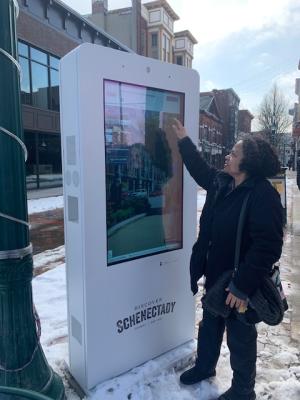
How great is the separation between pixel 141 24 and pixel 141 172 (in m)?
33.4

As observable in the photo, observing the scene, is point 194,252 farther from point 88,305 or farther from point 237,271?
point 88,305

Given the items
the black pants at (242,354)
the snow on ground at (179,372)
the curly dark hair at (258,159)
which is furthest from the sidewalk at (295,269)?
the curly dark hair at (258,159)

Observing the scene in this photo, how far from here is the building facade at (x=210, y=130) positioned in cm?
4452

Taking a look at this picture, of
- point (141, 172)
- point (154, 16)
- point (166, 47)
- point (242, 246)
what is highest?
point (154, 16)

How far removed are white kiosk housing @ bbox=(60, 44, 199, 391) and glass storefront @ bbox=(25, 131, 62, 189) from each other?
1394cm

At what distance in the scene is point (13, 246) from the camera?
6.80 feet

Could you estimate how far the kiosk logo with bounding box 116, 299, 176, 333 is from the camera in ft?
8.96

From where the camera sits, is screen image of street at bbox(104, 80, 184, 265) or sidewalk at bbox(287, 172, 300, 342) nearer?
screen image of street at bbox(104, 80, 184, 265)

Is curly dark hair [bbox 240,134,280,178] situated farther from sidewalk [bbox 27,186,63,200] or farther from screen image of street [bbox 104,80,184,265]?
sidewalk [bbox 27,186,63,200]

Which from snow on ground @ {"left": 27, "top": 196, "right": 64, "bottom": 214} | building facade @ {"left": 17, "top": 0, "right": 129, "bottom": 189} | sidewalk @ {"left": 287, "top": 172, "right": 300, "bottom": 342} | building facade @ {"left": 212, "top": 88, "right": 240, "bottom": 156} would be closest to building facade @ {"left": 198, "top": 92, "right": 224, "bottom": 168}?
building facade @ {"left": 212, "top": 88, "right": 240, "bottom": 156}

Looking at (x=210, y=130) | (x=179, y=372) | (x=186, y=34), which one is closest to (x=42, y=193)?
(x=179, y=372)

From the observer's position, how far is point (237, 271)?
2.25 m

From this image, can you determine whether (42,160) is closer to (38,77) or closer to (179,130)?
(38,77)

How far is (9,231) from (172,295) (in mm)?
1514
